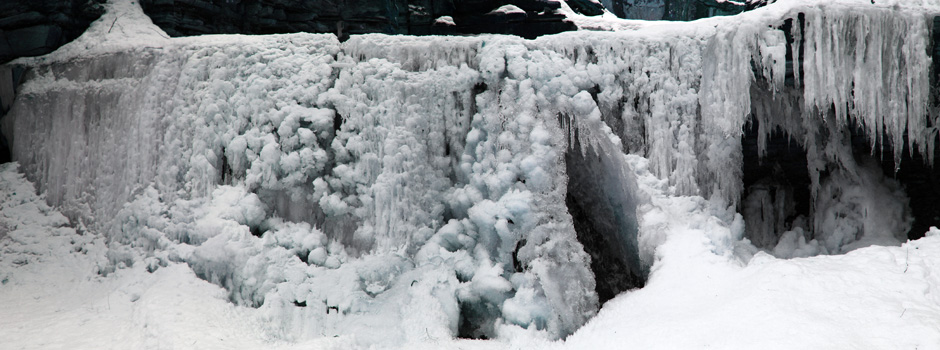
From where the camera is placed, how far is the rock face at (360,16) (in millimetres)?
9805

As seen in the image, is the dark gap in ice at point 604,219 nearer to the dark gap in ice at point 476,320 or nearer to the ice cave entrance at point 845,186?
the dark gap in ice at point 476,320

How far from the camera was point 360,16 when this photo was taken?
39.0 ft

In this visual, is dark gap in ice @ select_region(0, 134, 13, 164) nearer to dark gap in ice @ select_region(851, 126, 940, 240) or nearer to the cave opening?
the cave opening

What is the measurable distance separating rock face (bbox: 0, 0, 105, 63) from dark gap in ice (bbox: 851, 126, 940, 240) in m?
10.5

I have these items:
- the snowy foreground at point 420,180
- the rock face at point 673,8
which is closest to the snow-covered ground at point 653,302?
the snowy foreground at point 420,180

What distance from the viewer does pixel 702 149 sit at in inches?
259

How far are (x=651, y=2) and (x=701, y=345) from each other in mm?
15987

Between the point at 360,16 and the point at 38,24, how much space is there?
5.37m

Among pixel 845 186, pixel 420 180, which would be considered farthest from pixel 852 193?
pixel 420 180

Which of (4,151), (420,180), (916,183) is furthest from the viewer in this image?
(916,183)

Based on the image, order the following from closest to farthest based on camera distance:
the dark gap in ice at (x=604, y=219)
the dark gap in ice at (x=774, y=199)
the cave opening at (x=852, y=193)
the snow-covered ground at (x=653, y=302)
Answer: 1. the snow-covered ground at (x=653, y=302)
2. the dark gap in ice at (x=604, y=219)
3. the cave opening at (x=852, y=193)
4. the dark gap in ice at (x=774, y=199)

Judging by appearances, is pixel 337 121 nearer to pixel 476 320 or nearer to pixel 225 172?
pixel 225 172

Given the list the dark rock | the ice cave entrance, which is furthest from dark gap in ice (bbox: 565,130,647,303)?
the dark rock

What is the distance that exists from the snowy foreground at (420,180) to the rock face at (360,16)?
112 inches
